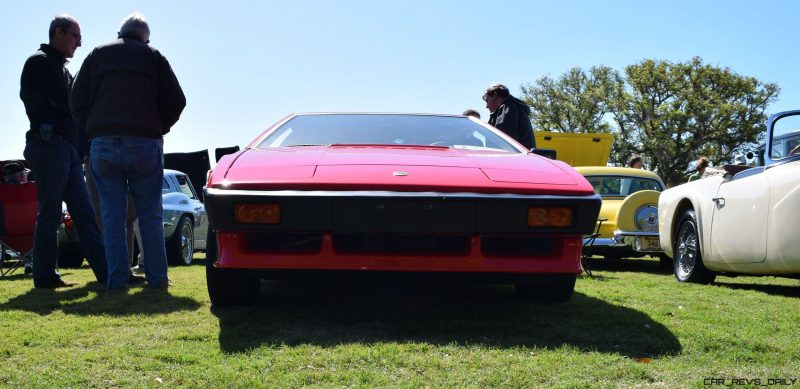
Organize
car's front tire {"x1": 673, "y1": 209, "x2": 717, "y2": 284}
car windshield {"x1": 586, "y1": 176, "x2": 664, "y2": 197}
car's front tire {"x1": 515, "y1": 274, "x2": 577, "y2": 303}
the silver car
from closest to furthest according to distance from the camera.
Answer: car's front tire {"x1": 515, "y1": 274, "x2": 577, "y2": 303} → car's front tire {"x1": 673, "y1": 209, "x2": 717, "y2": 284} → the silver car → car windshield {"x1": 586, "y1": 176, "x2": 664, "y2": 197}

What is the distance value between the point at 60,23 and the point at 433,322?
3490 millimetres

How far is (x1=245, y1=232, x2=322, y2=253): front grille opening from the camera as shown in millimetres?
3684

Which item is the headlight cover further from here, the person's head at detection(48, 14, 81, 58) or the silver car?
the person's head at detection(48, 14, 81, 58)

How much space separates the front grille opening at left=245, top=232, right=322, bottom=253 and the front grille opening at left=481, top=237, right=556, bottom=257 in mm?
771

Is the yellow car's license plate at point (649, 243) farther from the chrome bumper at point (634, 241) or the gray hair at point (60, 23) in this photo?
the gray hair at point (60, 23)

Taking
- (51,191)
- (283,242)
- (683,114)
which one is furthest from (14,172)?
(683,114)

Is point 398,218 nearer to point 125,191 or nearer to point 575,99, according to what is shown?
point 125,191

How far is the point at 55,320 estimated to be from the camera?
4.02 meters

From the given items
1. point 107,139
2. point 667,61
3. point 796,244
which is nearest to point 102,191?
point 107,139

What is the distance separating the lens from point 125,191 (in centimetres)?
520

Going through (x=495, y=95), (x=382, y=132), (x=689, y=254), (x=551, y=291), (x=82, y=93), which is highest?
(x=495, y=95)

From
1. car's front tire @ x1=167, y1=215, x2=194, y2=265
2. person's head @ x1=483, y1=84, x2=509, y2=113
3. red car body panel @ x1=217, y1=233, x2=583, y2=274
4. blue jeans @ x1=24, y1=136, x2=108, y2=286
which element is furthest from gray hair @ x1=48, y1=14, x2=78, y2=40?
car's front tire @ x1=167, y1=215, x2=194, y2=265

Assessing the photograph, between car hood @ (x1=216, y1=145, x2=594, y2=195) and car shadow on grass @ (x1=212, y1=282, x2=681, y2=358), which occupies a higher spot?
car hood @ (x1=216, y1=145, x2=594, y2=195)

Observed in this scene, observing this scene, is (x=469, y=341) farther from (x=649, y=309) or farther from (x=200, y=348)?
(x=649, y=309)
